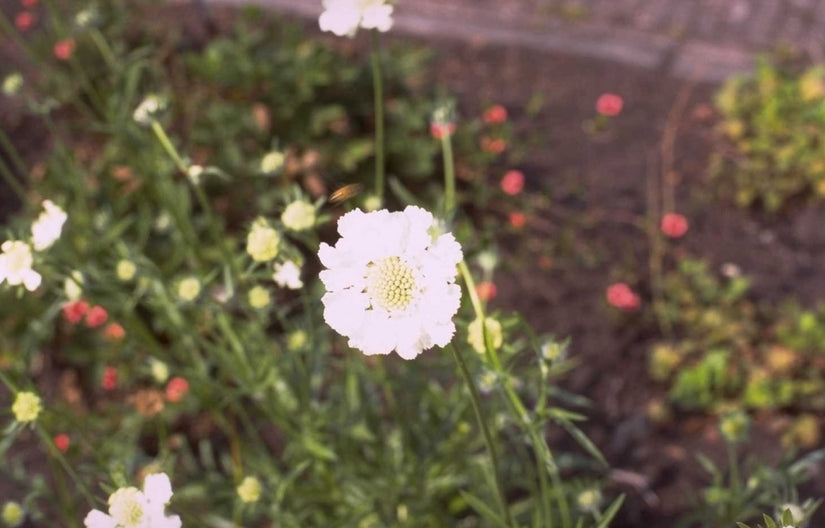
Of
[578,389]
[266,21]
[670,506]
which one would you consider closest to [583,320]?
[578,389]

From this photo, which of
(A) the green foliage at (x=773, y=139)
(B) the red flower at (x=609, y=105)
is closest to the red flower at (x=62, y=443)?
(B) the red flower at (x=609, y=105)

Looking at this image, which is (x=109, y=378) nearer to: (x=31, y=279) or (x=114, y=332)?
(x=114, y=332)

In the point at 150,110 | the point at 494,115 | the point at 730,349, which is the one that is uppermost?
the point at 494,115

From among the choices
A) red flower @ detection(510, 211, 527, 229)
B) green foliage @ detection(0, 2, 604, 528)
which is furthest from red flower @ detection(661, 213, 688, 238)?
green foliage @ detection(0, 2, 604, 528)

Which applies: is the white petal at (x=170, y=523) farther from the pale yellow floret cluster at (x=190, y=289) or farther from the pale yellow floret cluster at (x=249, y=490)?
the pale yellow floret cluster at (x=190, y=289)

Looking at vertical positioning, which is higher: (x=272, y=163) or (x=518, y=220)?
(x=518, y=220)

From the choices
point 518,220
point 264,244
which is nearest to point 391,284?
point 264,244
